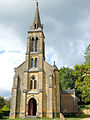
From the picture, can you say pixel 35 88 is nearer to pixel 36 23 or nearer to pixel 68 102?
pixel 68 102

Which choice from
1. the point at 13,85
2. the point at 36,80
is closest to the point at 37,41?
the point at 36,80

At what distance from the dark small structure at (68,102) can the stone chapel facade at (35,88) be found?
37.7 feet

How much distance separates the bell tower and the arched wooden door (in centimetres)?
727

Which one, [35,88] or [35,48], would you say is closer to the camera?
[35,88]

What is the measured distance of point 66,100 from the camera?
40.2 metres

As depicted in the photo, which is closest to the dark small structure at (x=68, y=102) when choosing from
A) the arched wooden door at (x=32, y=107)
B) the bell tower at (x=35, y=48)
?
the arched wooden door at (x=32, y=107)

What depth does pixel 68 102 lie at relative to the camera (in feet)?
131

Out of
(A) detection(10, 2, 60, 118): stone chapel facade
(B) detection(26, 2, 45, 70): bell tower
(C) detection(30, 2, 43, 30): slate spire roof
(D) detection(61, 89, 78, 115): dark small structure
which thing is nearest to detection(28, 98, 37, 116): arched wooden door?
(A) detection(10, 2, 60, 118): stone chapel facade

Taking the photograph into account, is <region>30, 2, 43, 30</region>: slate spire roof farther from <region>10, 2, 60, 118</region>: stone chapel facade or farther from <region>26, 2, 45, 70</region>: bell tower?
<region>10, 2, 60, 118</region>: stone chapel facade

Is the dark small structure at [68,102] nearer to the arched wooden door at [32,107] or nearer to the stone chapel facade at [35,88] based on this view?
the stone chapel facade at [35,88]

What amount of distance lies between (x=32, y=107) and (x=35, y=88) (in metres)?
3.96

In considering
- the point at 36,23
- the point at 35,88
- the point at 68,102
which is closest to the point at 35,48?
the point at 36,23

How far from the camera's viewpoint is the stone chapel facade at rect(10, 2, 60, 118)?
89.5 feet

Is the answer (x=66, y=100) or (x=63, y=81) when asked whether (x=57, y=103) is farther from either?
(x=63, y=81)
